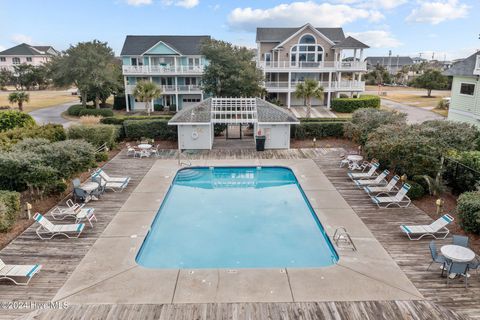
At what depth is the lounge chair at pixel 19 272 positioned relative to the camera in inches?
359

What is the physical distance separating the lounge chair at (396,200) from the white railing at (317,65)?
94.6 ft

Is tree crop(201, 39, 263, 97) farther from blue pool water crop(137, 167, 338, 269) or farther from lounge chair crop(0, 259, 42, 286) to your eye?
lounge chair crop(0, 259, 42, 286)

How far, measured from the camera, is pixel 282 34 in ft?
147

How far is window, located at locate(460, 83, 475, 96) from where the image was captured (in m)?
25.0

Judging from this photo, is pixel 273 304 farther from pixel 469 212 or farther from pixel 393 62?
pixel 393 62

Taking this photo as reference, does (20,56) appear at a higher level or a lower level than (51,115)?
higher

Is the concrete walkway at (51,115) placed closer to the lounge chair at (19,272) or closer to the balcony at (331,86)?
the balcony at (331,86)

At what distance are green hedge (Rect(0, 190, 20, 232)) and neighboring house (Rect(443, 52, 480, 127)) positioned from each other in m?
27.2

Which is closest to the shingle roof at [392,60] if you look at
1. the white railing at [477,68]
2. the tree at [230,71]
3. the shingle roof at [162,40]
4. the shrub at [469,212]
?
the shingle roof at [162,40]

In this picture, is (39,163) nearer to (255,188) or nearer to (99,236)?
(99,236)

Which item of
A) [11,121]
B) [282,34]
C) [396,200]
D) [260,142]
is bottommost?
[396,200]

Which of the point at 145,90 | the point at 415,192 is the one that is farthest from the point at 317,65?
the point at 415,192

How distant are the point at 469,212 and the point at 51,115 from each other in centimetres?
4290

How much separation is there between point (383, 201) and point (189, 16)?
23763mm
